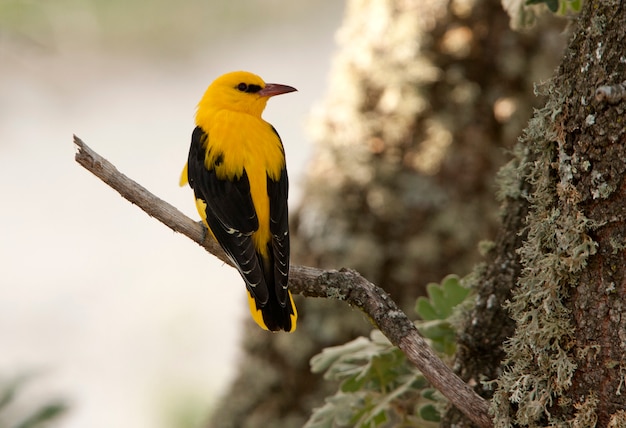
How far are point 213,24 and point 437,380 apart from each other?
7.06 m

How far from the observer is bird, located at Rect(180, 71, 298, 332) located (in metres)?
2.46

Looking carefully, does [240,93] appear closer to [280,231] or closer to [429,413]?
[280,231]

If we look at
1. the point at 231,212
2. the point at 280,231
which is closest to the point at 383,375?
the point at 280,231

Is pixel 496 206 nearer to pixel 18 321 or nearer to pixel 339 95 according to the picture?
pixel 339 95

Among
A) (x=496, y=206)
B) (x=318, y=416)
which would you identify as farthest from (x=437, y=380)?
(x=496, y=206)

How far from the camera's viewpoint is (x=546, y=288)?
173 cm

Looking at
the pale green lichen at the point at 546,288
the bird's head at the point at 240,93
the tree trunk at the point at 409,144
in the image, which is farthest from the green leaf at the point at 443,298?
the tree trunk at the point at 409,144

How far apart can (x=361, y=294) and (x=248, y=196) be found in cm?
86

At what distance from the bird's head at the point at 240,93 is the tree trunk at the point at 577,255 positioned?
168 centimetres

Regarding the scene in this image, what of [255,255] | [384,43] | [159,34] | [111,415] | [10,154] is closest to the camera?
[255,255]

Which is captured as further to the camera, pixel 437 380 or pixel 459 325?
pixel 459 325

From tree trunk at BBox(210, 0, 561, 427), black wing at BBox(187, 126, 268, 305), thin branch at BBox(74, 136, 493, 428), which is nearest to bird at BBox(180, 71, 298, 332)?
black wing at BBox(187, 126, 268, 305)

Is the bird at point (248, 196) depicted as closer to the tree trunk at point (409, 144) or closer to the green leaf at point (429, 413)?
the green leaf at point (429, 413)

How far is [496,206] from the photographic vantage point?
4.13 m
